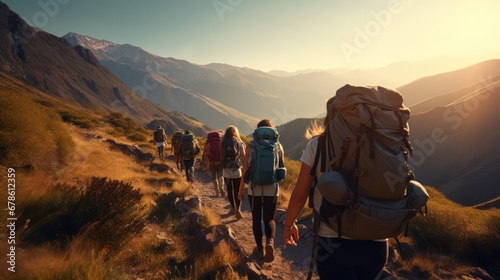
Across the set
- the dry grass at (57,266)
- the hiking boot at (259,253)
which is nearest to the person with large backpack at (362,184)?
the dry grass at (57,266)

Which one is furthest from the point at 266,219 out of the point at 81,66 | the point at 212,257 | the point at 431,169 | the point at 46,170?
the point at 81,66

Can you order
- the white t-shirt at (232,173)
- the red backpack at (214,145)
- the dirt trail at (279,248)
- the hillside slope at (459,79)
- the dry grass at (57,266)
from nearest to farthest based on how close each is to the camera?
1. the dry grass at (57,266)
2. the dirt trail at (279,248)
3. the white t-shirt at (232,173)
4. the red backpack at (214,145)
5. the hillside slope at (459,79)

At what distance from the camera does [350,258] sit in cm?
202

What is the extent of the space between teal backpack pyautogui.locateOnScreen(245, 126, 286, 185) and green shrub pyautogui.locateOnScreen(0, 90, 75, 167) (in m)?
4.61

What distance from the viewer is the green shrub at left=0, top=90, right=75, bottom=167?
5.06 metres

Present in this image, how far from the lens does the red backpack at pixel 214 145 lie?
26.7 feet

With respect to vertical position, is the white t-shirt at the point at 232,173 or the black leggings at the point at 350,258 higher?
the black leggings at the point at 350,258

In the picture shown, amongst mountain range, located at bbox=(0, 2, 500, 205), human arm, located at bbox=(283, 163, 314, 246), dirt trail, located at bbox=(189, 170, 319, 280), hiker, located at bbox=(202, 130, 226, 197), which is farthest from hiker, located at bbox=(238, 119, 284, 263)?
mountain range, located at bbox=(0, 2, 500, 205)

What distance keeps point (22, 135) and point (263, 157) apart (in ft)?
16.8

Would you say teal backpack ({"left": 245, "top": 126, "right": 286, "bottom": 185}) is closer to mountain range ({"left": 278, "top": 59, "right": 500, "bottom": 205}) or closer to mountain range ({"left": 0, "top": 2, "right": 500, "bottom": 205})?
mountain range ({"left": 0, "top": 2, "right": 500, "bottom": 205})

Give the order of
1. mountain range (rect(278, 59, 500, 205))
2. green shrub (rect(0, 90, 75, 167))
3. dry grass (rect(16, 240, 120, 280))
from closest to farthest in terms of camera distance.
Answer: dry grass (rect(16, 240, 120, 280)), green shrub (rect(0, 90, 75, 167)), mountain range (rect(278, 59, 500, 205))

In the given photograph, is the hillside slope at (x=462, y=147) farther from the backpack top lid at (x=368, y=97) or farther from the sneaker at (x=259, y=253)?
the backpack top lid at (x=368, y=97)

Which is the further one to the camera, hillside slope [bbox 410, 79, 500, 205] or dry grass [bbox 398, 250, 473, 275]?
hillside slope [bbox 410, 79, 500, 205]

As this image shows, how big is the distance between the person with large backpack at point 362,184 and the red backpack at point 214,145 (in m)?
6.11
